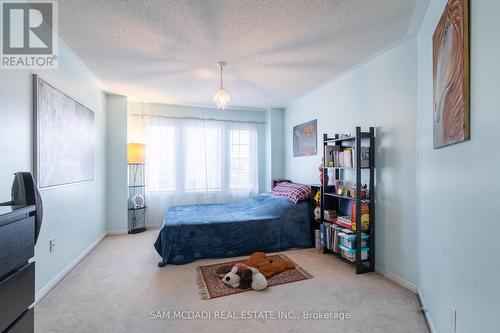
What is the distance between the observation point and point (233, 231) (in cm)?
308

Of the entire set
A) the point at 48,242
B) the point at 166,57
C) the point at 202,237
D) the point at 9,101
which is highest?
the point at 166,57

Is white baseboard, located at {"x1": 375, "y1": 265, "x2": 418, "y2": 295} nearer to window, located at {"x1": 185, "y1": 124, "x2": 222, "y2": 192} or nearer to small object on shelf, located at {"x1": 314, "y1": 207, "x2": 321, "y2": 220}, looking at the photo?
small object on shelf, located at {"x1": 314, "y1": 207, "x2": 321, "y2": 220}

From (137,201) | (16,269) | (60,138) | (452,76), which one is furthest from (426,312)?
(137,201)

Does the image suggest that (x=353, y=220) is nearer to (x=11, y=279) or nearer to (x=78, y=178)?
(x=11, y=279)

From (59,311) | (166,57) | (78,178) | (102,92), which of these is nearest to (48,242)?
(59,311)

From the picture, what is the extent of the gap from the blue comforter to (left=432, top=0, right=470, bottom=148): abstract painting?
215 centimetres

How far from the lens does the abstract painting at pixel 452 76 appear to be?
3.56 feet

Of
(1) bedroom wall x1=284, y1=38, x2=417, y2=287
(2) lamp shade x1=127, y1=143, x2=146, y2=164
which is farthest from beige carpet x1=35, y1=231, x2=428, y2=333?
(2) lamp shade x1=127, y1=143, x2=146, y2=164

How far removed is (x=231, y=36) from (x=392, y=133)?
1.92 meters

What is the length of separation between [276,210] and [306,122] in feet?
5.66

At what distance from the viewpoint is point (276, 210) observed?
3.40 m

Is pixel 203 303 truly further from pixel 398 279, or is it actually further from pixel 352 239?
pixel 398 279

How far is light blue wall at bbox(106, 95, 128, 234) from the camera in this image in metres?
Answer: 4.07

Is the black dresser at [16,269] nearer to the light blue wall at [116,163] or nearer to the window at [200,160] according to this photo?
the light blue wall at [116,163]
